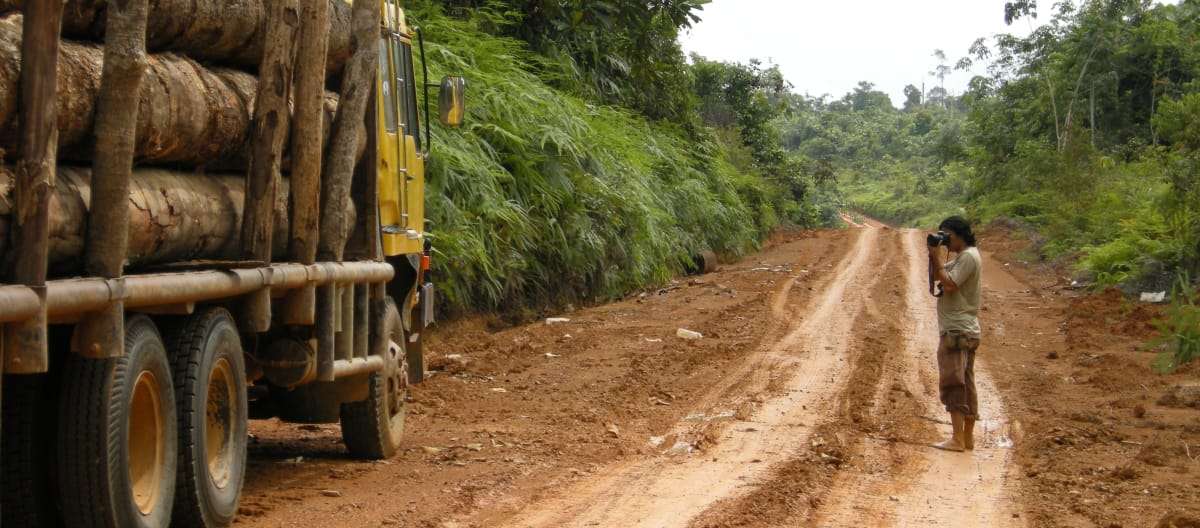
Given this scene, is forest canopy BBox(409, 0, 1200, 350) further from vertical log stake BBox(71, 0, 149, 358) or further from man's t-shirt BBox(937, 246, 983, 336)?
vertical log stake BBox(71, 0, 149, 358)

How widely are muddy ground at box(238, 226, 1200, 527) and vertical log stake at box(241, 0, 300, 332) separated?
132 centimetres

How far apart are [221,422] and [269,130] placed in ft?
4.43

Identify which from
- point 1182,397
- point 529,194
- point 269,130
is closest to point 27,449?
point 269,130

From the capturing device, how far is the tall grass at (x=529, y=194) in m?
13.4

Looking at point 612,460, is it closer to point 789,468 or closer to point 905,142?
point 789,468

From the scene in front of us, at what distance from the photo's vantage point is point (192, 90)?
16.6 ft

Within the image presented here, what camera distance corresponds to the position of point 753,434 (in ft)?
27.4

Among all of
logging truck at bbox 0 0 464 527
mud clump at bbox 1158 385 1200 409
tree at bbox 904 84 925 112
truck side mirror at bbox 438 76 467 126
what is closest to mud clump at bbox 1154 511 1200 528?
logging truck at bbox 0 0 464 527

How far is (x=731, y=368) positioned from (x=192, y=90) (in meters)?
7.71

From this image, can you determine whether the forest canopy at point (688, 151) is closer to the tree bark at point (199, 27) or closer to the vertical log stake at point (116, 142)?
the tree bark at point (199, 27)

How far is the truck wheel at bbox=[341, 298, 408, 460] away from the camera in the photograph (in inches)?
279

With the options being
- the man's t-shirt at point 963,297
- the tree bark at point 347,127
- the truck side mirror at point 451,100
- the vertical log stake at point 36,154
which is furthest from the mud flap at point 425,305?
the vertical log stake at point 36,154

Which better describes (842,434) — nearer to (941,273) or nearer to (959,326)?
(959,326)

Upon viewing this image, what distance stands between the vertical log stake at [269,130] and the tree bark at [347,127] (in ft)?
2.26
